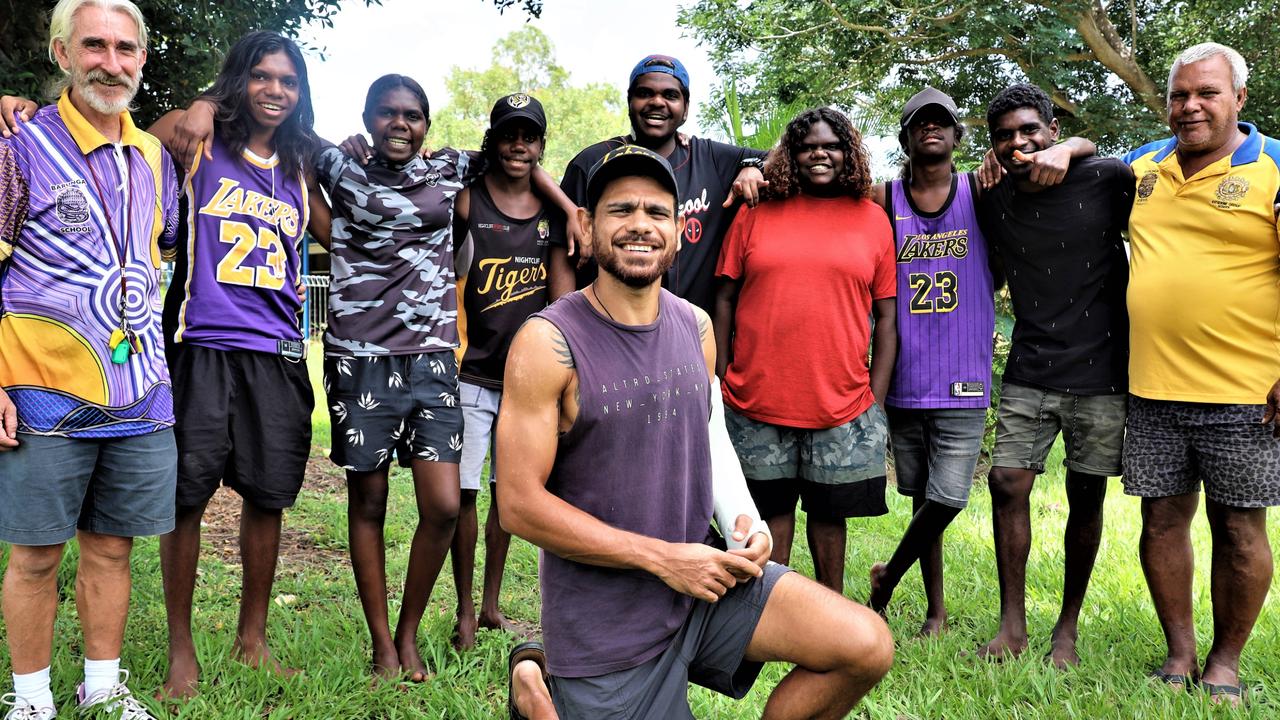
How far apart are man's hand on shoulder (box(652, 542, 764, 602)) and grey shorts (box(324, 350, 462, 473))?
167 centimetres

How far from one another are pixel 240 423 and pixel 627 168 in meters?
1.96

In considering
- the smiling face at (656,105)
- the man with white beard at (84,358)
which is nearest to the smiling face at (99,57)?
the man with white beard at (84,358)

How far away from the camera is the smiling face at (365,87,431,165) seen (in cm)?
396

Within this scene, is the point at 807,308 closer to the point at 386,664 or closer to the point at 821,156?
the point at 821,156

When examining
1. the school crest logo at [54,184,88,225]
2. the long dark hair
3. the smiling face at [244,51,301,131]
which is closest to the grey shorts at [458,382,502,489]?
the long dark hair

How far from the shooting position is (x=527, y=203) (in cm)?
439

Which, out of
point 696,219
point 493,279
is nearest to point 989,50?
point 696,219

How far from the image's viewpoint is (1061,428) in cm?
433

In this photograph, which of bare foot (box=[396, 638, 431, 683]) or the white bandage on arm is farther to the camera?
bare foot (box=[396, 638, 431, 683])

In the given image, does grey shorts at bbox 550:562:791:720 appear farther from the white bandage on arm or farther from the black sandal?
the black sandal

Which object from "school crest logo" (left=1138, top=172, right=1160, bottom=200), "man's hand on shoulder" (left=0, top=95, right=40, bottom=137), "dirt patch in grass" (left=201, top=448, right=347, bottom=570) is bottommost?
"dirt patch in grass" (left=201, top=448, right=347, bottom=570)

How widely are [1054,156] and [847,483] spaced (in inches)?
67.0

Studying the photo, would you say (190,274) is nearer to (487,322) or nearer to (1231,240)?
(487,322)

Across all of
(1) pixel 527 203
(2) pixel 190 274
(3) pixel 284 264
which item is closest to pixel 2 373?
(2) pixel 190 274
